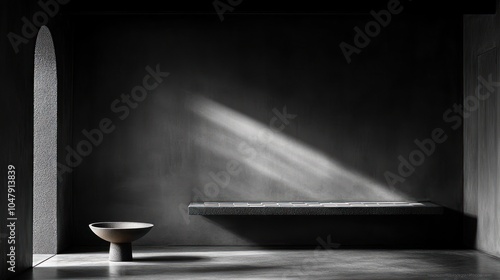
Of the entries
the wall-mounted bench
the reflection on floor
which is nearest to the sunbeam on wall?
the wall-mounted bench

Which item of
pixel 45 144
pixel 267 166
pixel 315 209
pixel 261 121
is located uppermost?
pixel 261 121

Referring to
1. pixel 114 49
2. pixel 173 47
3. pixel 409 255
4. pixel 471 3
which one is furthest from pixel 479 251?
pixel 114 49

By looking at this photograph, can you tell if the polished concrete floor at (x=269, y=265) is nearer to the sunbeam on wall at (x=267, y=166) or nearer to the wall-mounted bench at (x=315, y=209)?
the wall-mounted bench at (x=315, y=209)

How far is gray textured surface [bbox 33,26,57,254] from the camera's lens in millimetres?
7238

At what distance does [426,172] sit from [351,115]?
1028 millimetres

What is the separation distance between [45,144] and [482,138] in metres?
Answer: 4.35

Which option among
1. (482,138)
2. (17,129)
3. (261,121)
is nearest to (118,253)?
(17,129)

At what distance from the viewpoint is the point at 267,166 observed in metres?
8.01

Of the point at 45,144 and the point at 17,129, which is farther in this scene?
the point at 45,144

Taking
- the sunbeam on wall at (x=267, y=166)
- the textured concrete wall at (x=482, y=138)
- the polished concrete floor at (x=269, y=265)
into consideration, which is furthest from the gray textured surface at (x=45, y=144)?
the textured concrete wall at (x=482, y=138)

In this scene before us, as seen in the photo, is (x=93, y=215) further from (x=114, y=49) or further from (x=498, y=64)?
(x=498, y=64)

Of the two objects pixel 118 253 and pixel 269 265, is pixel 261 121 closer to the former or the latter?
pixel 269 265

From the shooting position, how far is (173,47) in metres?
7.96

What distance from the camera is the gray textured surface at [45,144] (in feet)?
23.7
